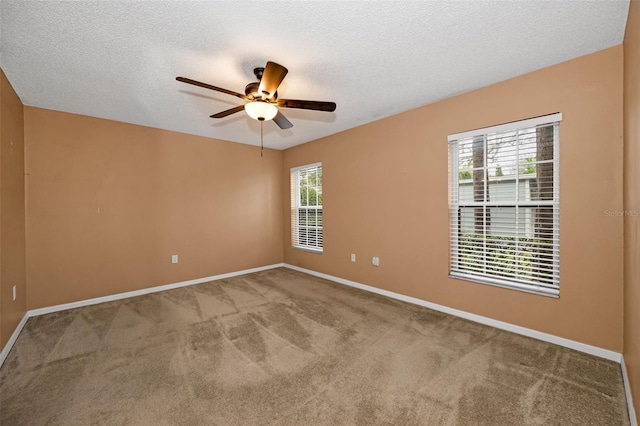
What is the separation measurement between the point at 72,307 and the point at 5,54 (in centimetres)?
286

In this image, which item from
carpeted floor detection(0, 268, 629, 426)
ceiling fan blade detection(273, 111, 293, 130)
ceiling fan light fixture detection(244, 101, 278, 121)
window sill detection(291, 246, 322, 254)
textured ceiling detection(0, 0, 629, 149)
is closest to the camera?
carpeted floor detection(0, 268, 629, 426)

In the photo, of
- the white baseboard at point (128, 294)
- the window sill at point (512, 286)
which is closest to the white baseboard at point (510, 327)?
the window sill at point (512, 286)

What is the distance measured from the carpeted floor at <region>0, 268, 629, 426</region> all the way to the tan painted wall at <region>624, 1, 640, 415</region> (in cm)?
35

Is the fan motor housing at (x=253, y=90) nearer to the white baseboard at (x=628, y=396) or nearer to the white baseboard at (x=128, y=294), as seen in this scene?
the white baseboard at (x=628, y=396)

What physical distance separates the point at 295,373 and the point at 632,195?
2.60 metres

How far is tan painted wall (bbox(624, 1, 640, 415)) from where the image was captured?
5.11 feet

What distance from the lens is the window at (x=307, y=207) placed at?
5.00 metres

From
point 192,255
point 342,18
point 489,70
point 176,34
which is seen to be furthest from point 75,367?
point 489,70

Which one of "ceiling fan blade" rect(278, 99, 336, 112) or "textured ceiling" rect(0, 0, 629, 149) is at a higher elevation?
"textured ceiling" rect(0, 0, 629, 149)

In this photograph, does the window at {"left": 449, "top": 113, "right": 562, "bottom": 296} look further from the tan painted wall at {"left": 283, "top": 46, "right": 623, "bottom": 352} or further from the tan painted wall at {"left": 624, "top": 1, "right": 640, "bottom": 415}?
the tan painted wall at {"left": 624, "top": 1, "right": 640, "bottom": 415}

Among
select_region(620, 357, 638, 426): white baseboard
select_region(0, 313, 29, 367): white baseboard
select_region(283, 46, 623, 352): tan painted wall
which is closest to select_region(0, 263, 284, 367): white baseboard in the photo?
select_region(0, 313, 29, 367): white baseboard

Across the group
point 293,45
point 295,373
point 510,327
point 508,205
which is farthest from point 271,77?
point 510,327

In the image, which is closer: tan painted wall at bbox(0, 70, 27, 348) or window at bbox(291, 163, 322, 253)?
tan painted wall at bbox(0, 70, 27, 348)

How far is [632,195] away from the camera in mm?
1745
